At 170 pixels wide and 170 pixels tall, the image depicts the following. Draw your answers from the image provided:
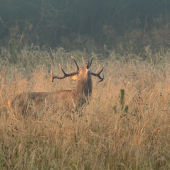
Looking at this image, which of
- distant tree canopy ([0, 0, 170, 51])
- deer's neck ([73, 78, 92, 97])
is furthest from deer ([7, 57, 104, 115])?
distant tree canopy ([0, 0, 170, 51])

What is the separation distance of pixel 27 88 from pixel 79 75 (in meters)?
1.34

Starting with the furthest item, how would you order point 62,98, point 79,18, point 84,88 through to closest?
point 79,18, point 84,88, point 62,98

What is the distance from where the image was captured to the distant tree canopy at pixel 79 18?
17.2 m

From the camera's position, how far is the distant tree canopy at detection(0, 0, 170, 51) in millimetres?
17234

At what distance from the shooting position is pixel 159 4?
64.0 ft

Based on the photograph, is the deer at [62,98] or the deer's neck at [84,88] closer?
the deer at [62,98]

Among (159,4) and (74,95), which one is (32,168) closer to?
(74,95)

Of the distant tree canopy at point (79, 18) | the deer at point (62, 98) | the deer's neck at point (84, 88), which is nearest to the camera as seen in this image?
the deer at point (62, 98)

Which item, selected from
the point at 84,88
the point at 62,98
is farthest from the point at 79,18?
the point at 62,98

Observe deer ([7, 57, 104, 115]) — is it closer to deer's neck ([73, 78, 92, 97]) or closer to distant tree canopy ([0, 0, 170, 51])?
deer's neck ([73, 78, 92, 97])

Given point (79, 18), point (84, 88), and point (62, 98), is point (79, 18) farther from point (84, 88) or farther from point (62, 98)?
point (62, 98)

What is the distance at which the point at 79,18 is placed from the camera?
61.7 feet

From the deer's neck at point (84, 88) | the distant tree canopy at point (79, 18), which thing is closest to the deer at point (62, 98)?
the deer's neck at point (84, 88)

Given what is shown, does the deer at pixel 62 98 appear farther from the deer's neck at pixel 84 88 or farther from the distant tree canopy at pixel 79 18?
the distant tree canopy at pixel 79 18
